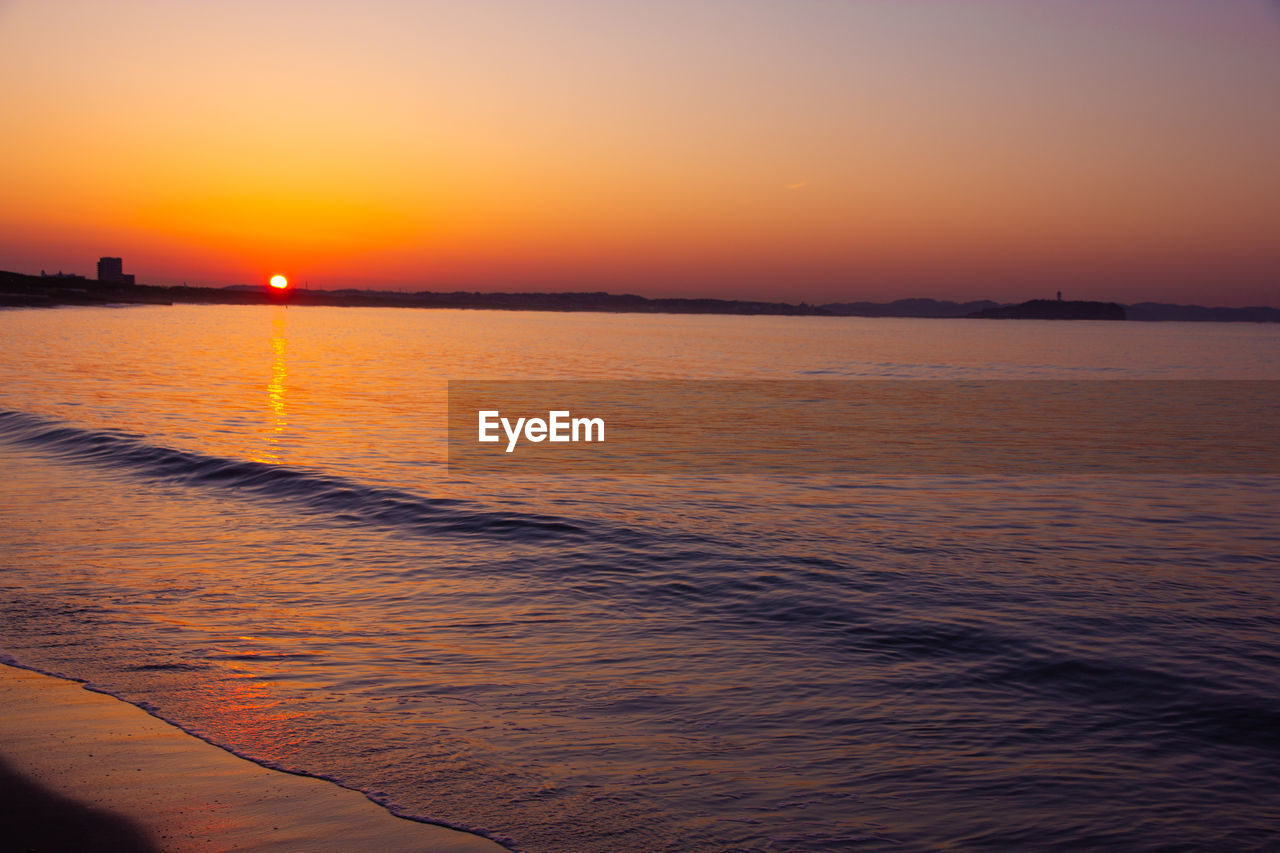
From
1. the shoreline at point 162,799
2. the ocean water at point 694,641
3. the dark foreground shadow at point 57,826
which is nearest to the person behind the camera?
the dark foreground shadow at point 57,826

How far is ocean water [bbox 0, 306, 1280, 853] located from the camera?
6402mm

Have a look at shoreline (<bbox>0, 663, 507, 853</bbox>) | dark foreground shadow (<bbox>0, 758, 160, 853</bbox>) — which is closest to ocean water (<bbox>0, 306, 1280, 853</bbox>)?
shoreline (<bbox>0, 663, 507, 853</bbox>)

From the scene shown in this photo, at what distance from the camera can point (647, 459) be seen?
2362 cm

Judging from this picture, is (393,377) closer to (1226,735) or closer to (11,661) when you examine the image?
(11,661)

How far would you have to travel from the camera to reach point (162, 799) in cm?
592

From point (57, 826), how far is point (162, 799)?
572 millimetres

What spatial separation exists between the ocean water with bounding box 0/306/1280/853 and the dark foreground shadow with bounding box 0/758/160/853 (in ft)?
3.96

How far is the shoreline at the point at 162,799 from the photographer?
5.45 meters

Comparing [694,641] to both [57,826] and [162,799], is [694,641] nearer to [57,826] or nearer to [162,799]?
[162,799]

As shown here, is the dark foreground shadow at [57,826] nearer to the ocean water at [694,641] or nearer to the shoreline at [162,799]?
the shoreline at [162,799]

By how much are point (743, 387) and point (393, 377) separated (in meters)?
18.0

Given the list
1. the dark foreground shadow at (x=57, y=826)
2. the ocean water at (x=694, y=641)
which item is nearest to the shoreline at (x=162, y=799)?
the dark foreground shadow at (x=57, y=826)

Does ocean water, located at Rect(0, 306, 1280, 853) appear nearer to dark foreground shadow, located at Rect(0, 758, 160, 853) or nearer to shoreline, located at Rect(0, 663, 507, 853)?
shoreline, located at Rect(0, 663, 507, 853)

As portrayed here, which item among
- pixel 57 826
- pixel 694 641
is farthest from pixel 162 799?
pixel 694 641
